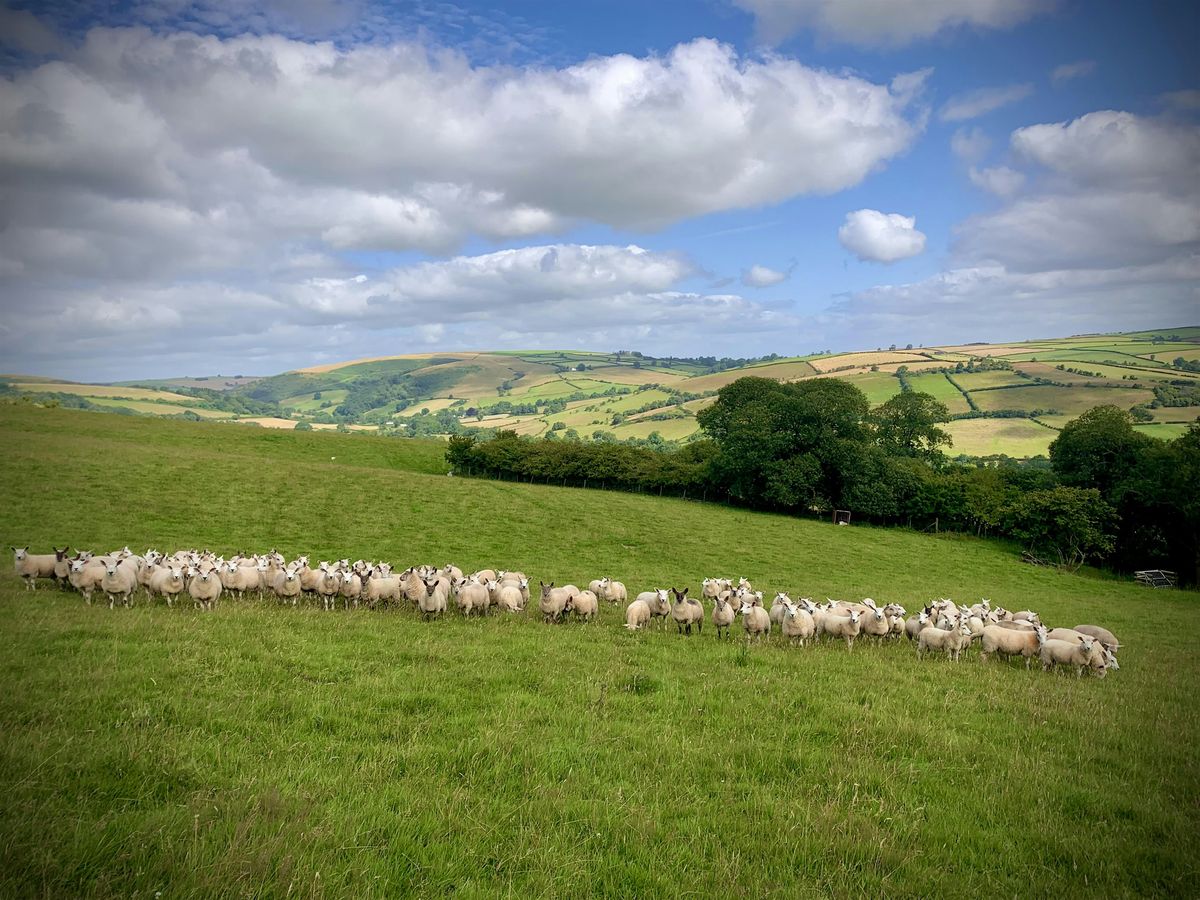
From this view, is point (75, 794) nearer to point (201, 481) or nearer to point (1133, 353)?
point (201, 481)

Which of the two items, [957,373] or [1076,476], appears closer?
[1076,476]

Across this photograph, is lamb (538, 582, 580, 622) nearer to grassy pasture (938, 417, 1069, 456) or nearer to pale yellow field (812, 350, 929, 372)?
grassy pasture (938, 417, 1069, 456)

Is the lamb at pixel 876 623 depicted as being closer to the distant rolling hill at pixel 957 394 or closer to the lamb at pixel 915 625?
the lamb at pixel 915 625

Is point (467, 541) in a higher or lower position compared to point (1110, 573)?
higher

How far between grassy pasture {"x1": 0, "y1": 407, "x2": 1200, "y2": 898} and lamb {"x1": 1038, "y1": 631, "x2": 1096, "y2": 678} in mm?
1078

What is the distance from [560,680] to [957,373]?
152 meters

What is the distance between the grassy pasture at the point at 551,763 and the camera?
197 inches

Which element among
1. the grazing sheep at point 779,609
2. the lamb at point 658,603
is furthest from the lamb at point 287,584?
the grazing sheep at point 779,609

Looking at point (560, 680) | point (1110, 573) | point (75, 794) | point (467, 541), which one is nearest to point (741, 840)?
point (560, 680)

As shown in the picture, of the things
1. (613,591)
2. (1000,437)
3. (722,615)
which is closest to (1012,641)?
(722,615)

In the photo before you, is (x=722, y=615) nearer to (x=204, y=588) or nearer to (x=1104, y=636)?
(x=1104, y=636)

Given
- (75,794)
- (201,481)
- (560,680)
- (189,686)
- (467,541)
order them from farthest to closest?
(201,481), (467,541), (560,680), (189,686), (75,794)

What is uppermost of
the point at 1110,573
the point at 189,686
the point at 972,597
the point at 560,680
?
the point at 189,686

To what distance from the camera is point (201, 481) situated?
36.5 metres
